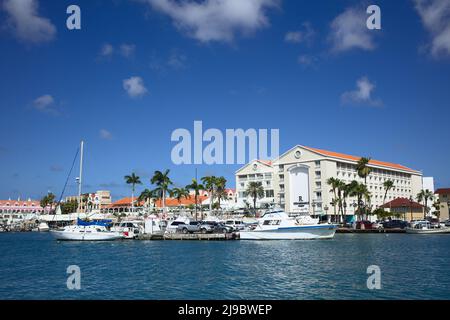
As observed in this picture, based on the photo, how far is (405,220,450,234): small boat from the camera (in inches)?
3344

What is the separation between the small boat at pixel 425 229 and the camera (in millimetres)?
84938

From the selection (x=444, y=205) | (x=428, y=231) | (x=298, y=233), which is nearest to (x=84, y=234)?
(x=298, y=233)

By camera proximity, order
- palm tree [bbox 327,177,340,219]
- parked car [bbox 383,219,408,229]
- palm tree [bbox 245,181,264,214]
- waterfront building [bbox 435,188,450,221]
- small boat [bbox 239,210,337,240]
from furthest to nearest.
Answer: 1. waterfront building [bbox 435,188,450,221]
2. palm tree [bbox 245,181,264,214]
3. palm tree [bbox 327,177,340,219]
4. parked car [bbox 383,219,408,229]
5. small boat [bbox 239,210,337,240]

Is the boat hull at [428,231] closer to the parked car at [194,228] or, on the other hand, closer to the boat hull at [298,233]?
the boat hull at [298,233]

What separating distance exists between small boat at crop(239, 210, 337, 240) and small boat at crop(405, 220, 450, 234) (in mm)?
29938

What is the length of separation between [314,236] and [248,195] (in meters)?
69.0

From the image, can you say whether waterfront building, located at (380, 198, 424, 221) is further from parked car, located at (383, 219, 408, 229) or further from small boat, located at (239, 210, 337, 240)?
small boat, located at (239, 210, 337, 240)

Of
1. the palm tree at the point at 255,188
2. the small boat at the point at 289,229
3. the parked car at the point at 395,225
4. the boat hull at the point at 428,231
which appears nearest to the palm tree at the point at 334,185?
the parked car at the point at 395,225

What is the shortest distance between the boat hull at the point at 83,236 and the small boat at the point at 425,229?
58.7 metres

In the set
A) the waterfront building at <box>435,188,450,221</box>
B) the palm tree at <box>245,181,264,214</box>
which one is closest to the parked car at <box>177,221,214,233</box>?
the palm tree at <box>245,181,264,214</box>

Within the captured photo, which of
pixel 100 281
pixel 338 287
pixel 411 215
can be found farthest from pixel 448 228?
pixel 100 281

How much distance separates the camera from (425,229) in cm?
8544

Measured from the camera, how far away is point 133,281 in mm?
27641
